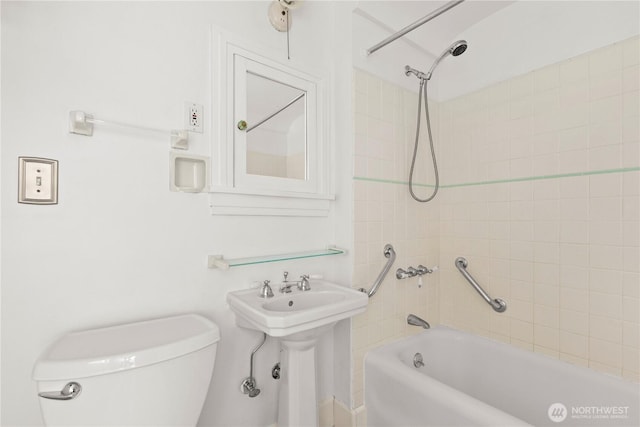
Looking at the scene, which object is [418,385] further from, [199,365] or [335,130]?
[335,130]

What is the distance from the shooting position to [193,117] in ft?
3.85

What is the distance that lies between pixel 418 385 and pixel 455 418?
0.57ft

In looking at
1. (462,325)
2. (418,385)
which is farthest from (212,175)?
(462,325)

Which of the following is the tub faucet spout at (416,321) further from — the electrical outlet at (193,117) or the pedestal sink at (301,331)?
the electrical outlet at (193,117)

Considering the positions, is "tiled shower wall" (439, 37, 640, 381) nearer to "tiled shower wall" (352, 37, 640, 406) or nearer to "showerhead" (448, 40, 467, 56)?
"tiled shower wall" (352, 37, 640, 406)

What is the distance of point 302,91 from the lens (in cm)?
149

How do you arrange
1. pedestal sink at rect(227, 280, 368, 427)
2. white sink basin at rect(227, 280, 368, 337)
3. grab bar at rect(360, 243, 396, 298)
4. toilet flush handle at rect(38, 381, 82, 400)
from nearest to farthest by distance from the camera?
toilet flush handle at rect(38, 381, 82, 400)
white sink basin at rect(227, 280, 368, 337)
pedestal sink at rect(227, 280, 368, 427)
grab bar at rect(360, 243, 396, 298)

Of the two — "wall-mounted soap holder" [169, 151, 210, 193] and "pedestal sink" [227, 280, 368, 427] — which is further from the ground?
"wall-mounted soap holder" [169, 151, 210, 193]

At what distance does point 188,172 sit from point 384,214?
39.5 inches

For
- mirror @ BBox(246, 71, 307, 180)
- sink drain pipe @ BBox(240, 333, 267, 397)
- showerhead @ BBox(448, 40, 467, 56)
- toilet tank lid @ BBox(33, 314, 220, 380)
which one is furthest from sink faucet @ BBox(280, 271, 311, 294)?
showerhead @ BBox(448, 40, 467, 56)

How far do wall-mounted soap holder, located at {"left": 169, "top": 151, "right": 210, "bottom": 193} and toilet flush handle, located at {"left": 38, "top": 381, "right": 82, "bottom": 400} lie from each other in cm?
65

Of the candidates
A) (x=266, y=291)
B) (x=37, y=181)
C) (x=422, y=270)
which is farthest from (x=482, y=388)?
(x=37, y=181)

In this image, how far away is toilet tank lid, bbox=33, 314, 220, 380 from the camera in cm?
74

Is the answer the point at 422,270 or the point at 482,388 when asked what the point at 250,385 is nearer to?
the point at 422,270
